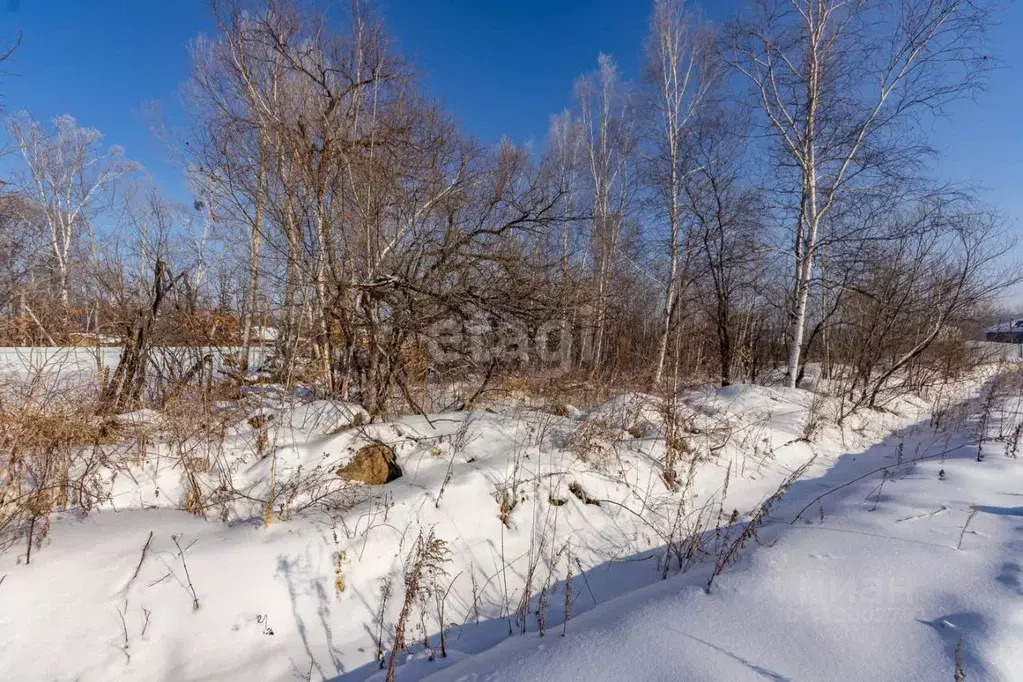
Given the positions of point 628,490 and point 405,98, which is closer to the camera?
point 628,490

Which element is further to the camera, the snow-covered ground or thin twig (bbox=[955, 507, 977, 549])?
thin twig (bbox=[955, 507, 977, 549])

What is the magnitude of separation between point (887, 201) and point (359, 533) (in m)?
10.3

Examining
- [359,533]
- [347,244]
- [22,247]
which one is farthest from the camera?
[22,247]

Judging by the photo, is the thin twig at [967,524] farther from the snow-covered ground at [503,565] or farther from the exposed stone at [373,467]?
the exposed stone at [373,467]

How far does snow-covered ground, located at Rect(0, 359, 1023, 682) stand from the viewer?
1.93 meters

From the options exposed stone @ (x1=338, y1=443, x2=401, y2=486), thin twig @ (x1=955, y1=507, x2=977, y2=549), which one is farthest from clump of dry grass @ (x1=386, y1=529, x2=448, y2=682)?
thin twig @ (x1=955, y1=507, x2=977, y2=549)

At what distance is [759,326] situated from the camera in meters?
14.4

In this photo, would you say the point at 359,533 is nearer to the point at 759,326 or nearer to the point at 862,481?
the point at 862,481

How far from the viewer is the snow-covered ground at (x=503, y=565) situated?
1.93 m

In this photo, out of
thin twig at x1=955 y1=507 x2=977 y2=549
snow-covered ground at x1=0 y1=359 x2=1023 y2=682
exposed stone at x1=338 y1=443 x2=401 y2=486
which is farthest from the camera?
exposed stone at x1=338 y1=443 x2=401 y2=486

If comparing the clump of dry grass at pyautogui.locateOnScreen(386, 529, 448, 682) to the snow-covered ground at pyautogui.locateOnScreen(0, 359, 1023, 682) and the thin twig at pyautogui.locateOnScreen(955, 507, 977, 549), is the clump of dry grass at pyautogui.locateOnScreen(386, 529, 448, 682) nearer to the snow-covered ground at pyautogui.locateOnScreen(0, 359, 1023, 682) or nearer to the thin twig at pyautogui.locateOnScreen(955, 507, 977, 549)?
the snow-covered ground at pyautogui.locateOnScreen(0, 359, 1023, 682)

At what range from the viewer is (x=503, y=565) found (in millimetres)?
3338

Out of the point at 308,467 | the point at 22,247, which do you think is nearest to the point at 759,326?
the point at 308,467

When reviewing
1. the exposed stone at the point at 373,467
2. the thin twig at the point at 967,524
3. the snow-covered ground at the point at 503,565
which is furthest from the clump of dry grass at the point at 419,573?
the thin twig at the point at 967,524
